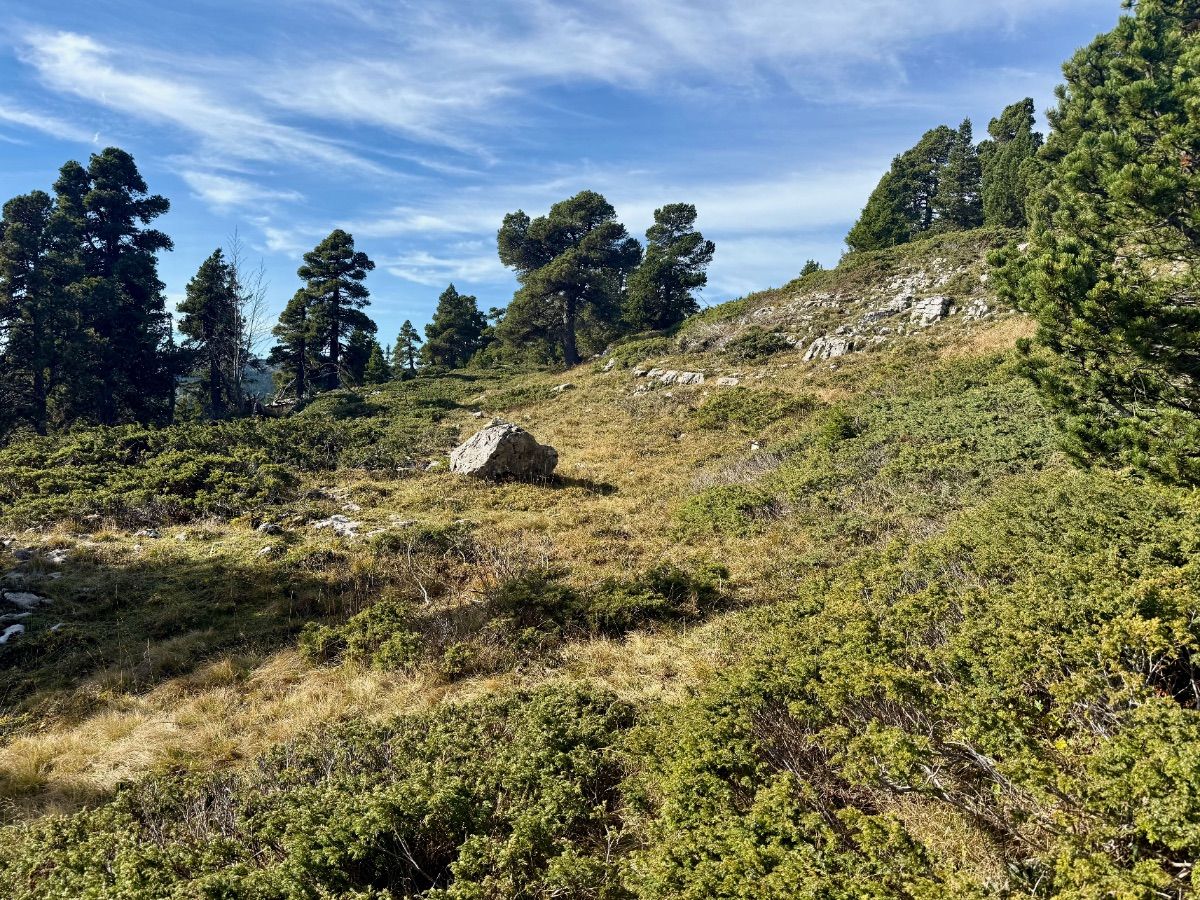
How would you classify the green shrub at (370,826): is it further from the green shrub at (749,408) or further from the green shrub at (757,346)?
the green shrub at (757,346)

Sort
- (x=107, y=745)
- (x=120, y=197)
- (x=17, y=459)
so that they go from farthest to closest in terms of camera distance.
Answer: (x=120, y=197), (x=17, y=459), (x=107, y=745)

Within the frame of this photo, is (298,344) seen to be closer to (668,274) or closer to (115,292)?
(115,292)

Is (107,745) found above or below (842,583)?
below

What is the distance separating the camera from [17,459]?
15.0 metres

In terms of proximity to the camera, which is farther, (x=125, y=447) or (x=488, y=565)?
(x=125, y=447)

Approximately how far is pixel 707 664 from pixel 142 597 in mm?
8652

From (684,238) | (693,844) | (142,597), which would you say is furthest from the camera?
(684,238)

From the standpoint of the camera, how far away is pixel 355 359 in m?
40.3

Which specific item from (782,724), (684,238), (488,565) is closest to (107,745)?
(488,565)

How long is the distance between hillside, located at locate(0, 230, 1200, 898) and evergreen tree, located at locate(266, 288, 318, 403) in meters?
23.2

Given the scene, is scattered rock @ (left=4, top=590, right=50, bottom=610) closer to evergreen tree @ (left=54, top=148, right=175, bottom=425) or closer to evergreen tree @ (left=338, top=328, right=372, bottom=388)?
evergreen tree @ (left=54, top=148, right=175, bottom=425)

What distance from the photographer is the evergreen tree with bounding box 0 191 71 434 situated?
2425 centimetres

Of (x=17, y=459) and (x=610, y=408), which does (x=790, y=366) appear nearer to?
(x=610, y=408)

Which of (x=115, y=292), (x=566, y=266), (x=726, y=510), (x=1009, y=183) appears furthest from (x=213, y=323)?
(x=1009, y=183)
